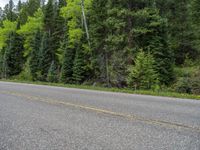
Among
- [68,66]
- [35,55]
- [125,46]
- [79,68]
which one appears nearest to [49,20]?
[35,55]

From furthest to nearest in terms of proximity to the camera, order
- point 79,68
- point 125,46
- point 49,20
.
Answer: point 49,20 < point 79,68 < point 125,46

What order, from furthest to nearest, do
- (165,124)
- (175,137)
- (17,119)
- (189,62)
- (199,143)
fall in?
(189,62), (17,119), (165,124), (175,137), (199,143)

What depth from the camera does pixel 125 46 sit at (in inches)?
778

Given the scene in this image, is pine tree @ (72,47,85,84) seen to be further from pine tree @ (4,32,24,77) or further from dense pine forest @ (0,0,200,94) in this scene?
pine tree @ (4,32,24,77)

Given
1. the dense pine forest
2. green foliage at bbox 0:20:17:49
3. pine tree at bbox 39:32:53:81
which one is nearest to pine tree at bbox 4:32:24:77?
green foliage at bbox 0:20:17:49

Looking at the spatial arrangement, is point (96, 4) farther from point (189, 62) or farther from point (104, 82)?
point (189, 62)

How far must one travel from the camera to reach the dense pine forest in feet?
57.9

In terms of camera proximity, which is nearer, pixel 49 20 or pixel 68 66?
pixel 68 66

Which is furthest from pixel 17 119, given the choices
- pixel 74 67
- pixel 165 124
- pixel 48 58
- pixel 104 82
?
pixel 48 58

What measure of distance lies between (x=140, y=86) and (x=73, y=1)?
16714 mm

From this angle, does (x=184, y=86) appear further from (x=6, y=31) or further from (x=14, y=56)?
(x=6, y=31)

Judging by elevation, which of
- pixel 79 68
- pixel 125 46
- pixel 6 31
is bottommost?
pixel 79 68

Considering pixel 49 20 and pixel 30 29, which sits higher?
pixel 49 20

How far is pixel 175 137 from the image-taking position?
4.22 metres
